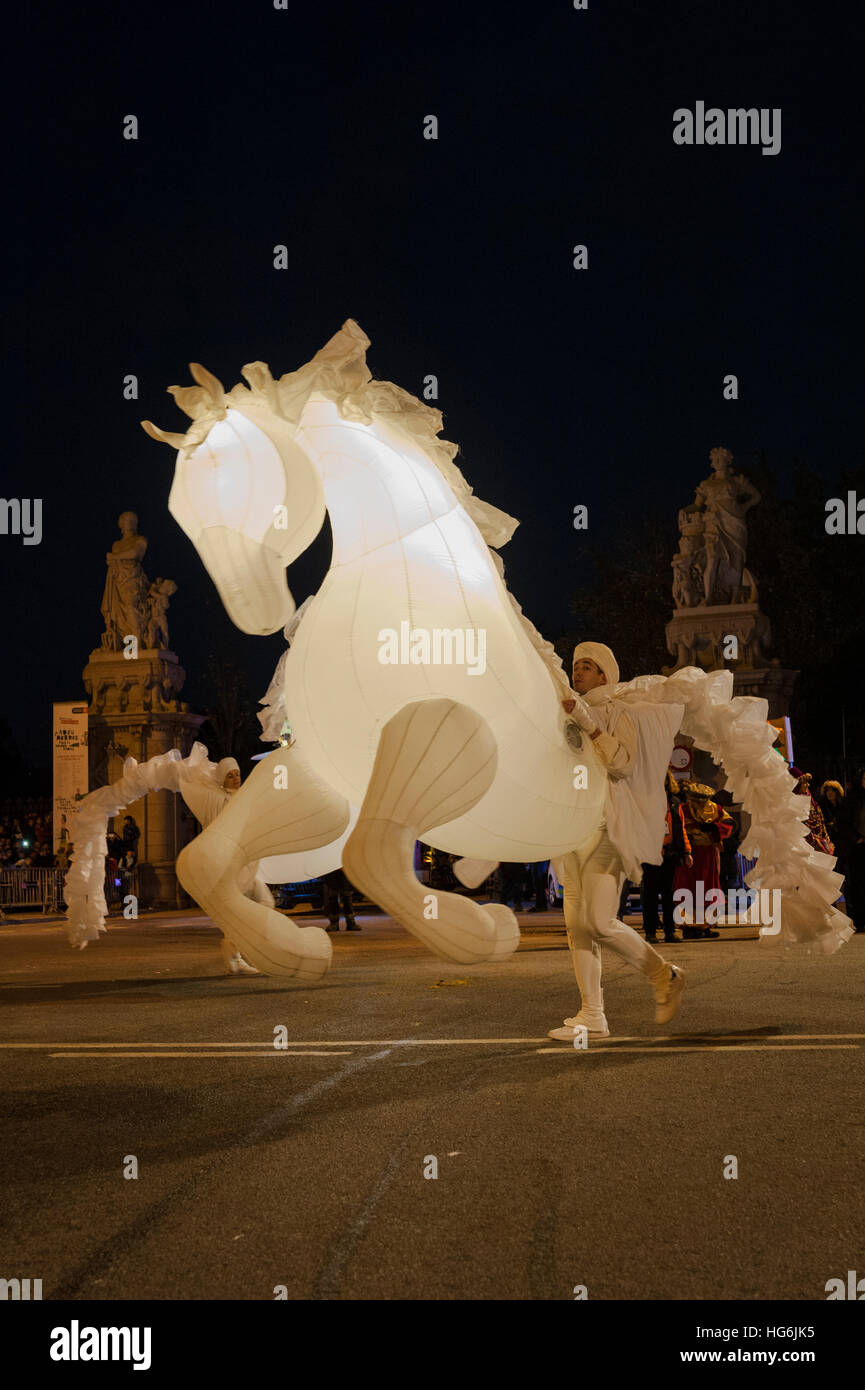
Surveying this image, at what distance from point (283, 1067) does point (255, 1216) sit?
251 centimetres

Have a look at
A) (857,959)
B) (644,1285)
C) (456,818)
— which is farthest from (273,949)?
(857,959)

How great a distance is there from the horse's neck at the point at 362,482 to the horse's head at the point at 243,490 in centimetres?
16

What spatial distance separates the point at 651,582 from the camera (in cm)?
3466

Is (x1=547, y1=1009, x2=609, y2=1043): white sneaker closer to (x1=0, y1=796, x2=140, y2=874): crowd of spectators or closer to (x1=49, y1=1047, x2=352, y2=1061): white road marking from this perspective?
(x1=49, y1=1047, x2=352, y2=1061): white road marking

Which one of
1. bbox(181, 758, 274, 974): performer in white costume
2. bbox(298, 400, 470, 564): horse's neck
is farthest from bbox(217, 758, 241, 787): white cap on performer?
bbox(298, 400, 470, 564): horse's neck

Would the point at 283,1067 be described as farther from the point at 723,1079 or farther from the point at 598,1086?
the point at 723,1079

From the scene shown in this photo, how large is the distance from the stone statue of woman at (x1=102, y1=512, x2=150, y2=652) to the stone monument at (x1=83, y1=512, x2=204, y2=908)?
0.02 meters

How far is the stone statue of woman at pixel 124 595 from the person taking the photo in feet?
73.3

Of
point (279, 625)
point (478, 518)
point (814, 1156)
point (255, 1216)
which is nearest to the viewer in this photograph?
point (255, 1216)

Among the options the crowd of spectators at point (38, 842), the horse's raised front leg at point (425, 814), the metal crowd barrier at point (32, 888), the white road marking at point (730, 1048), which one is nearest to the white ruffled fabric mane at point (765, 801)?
the white road marking at point (730, 1048)

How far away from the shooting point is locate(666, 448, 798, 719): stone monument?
58.0 ft

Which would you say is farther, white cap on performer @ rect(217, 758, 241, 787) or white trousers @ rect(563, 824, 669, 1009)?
white cap on performer @ rect(217, 758, 241, 787)

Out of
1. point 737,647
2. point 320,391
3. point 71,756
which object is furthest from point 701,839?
point 71,756

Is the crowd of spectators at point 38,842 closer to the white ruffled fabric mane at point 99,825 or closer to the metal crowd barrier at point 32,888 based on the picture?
the metal crowd barrier at point 32,888
